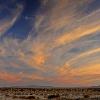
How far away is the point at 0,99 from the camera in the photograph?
54.6m

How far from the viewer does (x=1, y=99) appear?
181 ft

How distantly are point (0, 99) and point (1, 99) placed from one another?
639 millimetres
